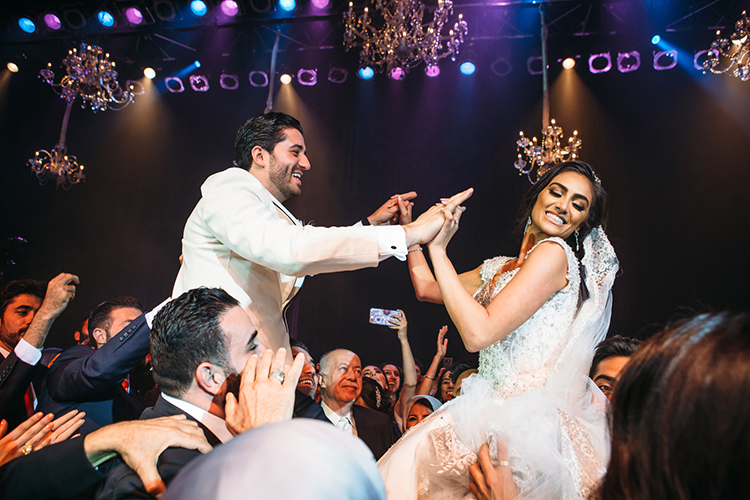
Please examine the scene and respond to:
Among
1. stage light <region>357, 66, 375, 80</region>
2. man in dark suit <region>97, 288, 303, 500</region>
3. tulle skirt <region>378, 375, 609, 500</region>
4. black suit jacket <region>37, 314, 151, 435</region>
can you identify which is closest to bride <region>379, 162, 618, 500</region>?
tulle skirt <region>378, 375, 609, 500</region>

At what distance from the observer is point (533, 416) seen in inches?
64.5

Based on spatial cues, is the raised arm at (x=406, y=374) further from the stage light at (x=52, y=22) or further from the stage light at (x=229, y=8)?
the stage light at (x=52, y=22)

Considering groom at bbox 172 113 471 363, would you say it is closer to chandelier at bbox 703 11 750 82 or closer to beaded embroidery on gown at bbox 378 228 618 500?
beaded embroidery on gown at bbox 378 228 618 500

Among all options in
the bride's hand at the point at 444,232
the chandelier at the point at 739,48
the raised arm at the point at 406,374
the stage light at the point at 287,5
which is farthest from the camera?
the stage light at the point at 287,5

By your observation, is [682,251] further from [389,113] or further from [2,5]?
[2,5]

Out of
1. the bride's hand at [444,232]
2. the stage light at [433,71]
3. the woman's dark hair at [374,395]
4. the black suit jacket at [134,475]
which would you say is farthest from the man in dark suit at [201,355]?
the stage light at [433,71]

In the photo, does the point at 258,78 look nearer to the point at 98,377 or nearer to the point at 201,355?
the point at 98,377

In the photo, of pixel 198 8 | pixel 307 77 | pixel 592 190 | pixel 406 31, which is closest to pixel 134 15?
pixel 198 8

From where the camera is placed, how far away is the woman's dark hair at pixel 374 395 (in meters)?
4.88

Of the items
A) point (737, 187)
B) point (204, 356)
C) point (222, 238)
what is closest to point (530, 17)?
point (737, 187)

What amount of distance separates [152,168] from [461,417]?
28.3 ft

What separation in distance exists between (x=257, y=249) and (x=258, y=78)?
24.8 feet

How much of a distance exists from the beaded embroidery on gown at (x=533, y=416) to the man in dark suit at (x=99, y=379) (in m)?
1.11

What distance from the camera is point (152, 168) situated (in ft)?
29.1
